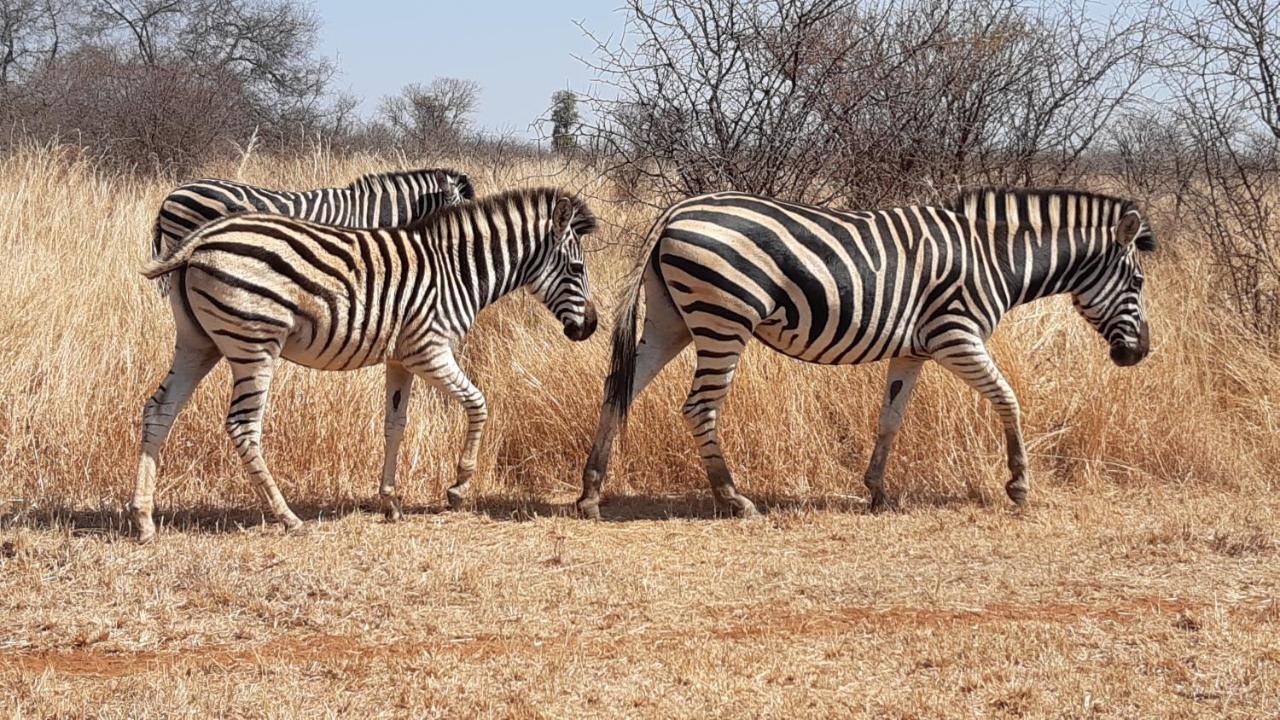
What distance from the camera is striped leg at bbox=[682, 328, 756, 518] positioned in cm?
712

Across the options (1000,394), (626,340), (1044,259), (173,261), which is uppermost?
(1044,259)

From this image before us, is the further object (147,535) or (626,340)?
(626,340)

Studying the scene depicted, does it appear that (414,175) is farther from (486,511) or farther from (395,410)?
(486,511)

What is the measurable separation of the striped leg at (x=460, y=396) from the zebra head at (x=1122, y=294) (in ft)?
12.5

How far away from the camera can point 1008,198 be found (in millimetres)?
7652

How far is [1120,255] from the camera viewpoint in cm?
763

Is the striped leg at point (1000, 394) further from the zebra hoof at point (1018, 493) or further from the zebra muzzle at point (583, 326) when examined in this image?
the zebra muzzle at point (583, 326)

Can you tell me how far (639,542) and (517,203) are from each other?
2.23 meters

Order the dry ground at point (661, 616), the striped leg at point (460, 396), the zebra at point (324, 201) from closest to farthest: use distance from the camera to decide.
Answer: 1. the dry ground at point (661, 616)
2. the striped leg at point (460, 396)
3. the zebra at point (324, 201)

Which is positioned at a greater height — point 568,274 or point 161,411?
point 568,274

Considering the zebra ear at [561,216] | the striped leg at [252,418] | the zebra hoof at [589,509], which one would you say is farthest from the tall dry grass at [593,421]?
the zebra ear at [561,216]

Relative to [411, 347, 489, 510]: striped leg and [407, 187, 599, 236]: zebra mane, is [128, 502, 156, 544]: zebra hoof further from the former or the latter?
[407, 187, 599, 236]: zebra mane

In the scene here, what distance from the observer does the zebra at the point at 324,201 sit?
10383mm

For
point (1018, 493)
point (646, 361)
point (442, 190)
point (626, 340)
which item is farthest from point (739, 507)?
point (442, 190)
